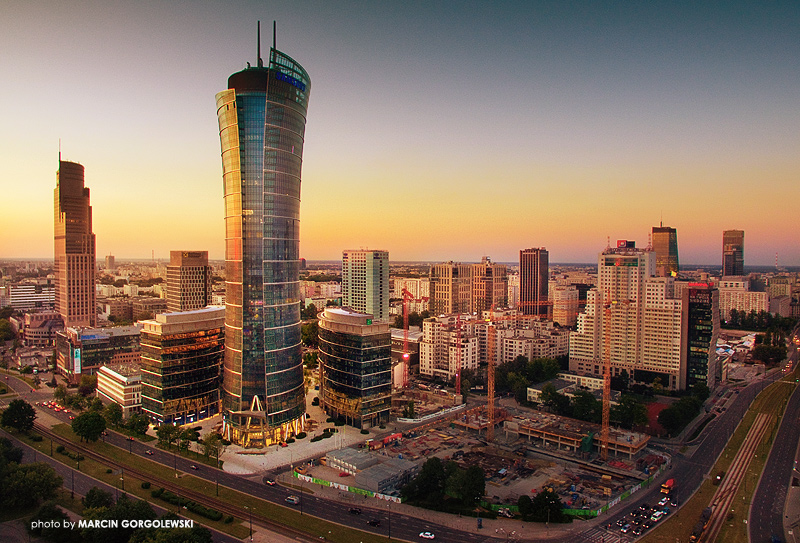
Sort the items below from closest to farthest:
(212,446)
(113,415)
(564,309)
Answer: (212,446)
(113,415)
(564,309)

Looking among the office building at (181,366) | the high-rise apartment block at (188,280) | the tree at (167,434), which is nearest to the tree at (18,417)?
the office building at (181,366)

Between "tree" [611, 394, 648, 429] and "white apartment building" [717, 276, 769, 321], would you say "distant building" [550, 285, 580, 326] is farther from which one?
A: "tree" [611, 394, 648, 429]

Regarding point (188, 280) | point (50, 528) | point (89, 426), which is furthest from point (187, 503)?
Result: point (188, 280)

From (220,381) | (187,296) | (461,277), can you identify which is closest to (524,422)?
(220,381)

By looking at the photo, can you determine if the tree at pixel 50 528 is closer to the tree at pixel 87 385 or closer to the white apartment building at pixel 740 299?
the tree at pixel 87 385

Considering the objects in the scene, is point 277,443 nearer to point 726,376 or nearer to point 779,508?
point 779,508

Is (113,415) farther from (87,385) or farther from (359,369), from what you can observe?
(359,369)
